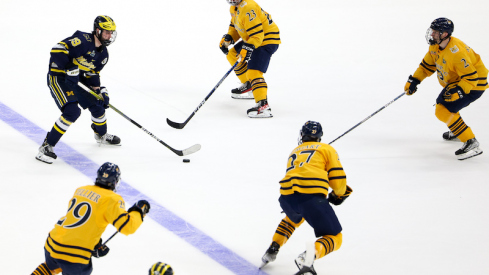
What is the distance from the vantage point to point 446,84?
5.75m

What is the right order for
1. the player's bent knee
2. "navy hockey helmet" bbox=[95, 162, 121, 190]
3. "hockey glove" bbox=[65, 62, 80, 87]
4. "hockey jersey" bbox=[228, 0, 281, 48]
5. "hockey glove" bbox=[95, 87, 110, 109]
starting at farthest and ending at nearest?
"hockey jersey" bbox=[228, 0, 281, 48], "hockey glove" bbox=[95, 87, 110, 109], the player's bent knee, "hockey glove" bbox=[65, 62, 80, 87], "navy hockey helmet" bbox=[95, 162, 121, 190]

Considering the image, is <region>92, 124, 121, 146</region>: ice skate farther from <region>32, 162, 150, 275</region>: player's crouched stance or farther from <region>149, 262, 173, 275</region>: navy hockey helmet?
<region>149, 262, 173, 275</region>: navy hockey helmet

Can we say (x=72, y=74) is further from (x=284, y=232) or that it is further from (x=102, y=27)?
(x=284, y=232)

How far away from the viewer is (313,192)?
363 centimetres

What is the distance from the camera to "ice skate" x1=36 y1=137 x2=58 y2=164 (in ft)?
16.9

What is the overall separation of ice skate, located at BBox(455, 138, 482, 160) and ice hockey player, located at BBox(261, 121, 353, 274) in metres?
2.18

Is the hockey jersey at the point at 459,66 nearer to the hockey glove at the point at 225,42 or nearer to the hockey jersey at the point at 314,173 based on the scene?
the hockey glove at the point at 225,42

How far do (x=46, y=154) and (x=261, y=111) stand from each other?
84.5 inches

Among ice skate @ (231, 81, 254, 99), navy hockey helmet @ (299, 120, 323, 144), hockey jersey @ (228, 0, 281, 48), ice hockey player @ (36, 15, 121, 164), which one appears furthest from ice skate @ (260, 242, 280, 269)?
ice skate @ (231, 81, 254, 99)

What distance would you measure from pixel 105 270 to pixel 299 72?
4.76 m

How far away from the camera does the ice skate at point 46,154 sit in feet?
16.9

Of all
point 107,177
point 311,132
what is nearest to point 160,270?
point 107,177

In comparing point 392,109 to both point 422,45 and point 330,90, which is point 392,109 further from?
point 422,45

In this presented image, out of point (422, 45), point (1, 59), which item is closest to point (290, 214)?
point (1, 59)
